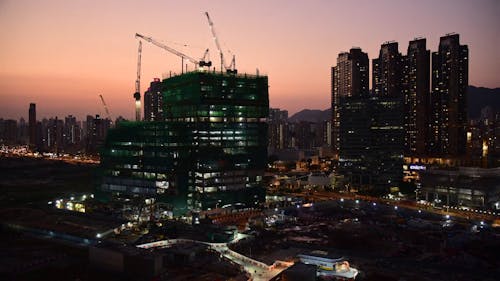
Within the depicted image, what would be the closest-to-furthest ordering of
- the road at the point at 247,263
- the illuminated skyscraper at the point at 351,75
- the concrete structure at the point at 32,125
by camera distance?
the road at the point at 247,263
the illuminated skyscraper at the point at 351,75
the concrete structure at the point at 32,125

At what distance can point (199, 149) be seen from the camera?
1604 inches

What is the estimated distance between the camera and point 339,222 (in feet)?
112

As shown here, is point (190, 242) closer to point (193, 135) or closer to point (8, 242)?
point (8, 242)

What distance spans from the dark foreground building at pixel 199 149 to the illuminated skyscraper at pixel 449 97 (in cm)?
4243

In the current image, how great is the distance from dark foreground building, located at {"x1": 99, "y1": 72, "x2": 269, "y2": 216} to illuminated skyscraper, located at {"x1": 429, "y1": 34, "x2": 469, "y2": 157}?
139 feet

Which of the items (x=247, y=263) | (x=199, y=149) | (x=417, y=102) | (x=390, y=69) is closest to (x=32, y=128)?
(x=390, y=69)

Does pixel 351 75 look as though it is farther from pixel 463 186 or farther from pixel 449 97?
pixel 463 186

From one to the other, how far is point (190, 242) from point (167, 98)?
23.4m

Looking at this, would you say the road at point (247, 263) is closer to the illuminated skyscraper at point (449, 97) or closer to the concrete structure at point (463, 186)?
the concrete structure at point (463, 186)

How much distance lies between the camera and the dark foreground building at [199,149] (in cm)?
4025

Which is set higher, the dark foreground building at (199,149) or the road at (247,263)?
the dark foreground building at (199,149)

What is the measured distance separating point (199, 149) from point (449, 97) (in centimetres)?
5121

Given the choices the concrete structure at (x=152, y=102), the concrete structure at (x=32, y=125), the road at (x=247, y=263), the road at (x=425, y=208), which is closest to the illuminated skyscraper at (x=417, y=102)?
the road at (x=425, y=208)

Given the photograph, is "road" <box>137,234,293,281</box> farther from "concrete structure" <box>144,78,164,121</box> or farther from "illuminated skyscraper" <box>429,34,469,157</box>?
"concrete structure" <box>144,78,164,121</box>
